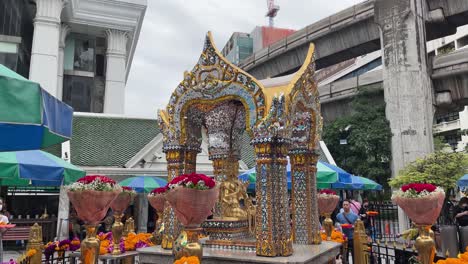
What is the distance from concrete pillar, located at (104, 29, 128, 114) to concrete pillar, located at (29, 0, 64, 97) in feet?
15.6

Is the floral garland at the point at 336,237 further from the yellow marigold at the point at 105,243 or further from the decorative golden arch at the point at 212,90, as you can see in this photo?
the yellow marigold at the point at 105,243

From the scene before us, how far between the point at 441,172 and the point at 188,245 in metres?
15.0

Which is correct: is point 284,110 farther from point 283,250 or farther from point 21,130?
point 21,130

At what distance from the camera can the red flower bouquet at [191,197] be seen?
5309 millimetres

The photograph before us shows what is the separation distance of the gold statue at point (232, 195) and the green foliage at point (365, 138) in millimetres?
14993

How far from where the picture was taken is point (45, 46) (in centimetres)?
2339

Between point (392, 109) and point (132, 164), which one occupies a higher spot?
point (392, 109)

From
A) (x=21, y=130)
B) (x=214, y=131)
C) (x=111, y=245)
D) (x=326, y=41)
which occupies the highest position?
(x=326, y=41)

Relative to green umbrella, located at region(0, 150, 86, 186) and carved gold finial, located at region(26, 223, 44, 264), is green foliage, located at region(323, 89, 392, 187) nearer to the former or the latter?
green umbrella, located at region(0, 150, 86, 186)

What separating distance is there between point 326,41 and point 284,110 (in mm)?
20204

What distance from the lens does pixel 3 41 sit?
22.5m

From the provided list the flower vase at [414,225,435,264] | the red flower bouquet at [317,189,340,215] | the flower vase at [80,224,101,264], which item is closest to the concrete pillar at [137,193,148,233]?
the red flower bouquet at [317,189,340,215]

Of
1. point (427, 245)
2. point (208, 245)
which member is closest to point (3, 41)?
point (208, 245)

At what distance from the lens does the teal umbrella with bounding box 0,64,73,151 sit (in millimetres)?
3605
